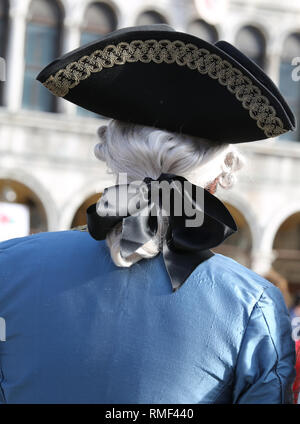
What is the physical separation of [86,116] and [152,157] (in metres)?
12.1

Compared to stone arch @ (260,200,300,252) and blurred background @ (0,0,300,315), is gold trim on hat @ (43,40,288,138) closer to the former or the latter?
blurred background @ (0,0,300,315)

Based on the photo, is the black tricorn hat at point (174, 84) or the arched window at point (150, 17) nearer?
the black tricorn hat at point (174, 84)

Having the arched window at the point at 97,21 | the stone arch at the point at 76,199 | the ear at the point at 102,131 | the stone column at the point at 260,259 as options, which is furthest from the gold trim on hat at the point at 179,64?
the stone column at the point at 260,259

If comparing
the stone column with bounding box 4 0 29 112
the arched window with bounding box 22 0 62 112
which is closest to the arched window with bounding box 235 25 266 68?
the arched window with bounding box 22 0 62 112

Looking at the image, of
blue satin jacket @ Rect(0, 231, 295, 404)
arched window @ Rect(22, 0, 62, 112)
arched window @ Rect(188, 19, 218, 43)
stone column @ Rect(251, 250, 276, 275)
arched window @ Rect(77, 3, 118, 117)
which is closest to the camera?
blue satin jacket @ Rect(0, 231, 295, 404)

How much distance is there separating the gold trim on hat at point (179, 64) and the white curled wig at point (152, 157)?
0.38 ft

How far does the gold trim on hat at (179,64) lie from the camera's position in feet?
5.13

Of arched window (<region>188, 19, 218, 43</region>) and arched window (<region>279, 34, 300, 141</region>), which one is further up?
arched window (<region>188, 19, 218, 43</region>)

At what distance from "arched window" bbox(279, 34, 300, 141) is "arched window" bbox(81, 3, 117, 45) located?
10.3 ft

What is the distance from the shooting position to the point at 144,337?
1561mm

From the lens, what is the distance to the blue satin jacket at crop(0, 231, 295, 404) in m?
1.56

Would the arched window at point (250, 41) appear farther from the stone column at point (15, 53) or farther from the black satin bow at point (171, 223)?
the black satin bow at point (171, 223)

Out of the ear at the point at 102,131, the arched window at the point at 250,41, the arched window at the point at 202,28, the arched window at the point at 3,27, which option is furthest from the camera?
the arched window at the point at 250,41
